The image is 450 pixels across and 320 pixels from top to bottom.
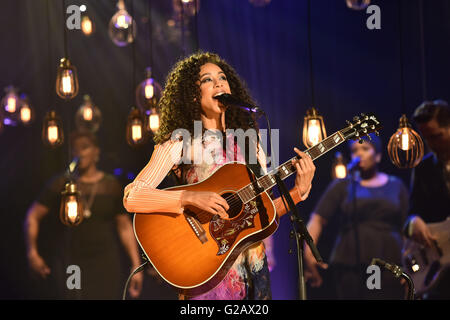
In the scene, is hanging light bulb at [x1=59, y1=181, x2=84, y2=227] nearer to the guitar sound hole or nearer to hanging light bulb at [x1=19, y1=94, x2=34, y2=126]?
hanging light bulb at [x1=19, y1=94, x2=34, y2=126]

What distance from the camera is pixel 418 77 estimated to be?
21.9ft

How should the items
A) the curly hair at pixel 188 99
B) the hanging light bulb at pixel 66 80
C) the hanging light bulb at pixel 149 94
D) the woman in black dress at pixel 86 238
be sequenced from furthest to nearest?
the woman in black dress at pixel 86 238 < the hanging light bulb at pixel 149 94 < the hanging light bulb at pixel 66 80 < the curly hair at pixel 188 99

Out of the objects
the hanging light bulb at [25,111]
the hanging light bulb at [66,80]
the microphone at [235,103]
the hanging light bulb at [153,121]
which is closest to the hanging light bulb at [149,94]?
the hanging light bulb at [153,121]

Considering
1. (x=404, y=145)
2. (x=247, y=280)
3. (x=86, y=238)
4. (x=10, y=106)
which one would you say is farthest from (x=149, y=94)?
(x=247, y=280)

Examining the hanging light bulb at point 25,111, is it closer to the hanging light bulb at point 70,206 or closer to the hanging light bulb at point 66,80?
the hanging light bulb at point 66,80

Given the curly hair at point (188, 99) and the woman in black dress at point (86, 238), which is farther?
the woman in black dress at point (86, 238)

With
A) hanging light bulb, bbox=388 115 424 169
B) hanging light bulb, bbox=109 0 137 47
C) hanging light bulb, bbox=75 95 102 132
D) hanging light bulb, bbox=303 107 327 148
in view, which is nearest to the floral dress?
hanging light bulb, bbox=303 107 327 148

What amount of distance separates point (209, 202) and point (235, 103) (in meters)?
0.51

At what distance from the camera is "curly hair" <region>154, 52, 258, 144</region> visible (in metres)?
3.07

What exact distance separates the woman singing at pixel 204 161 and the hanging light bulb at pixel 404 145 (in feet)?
6.95

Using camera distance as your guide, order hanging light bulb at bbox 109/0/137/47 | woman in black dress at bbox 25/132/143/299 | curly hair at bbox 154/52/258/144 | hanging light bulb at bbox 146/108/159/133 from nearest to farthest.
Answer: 1. curly hair at bbox 154/52/258/144
2. hanging light bulb at bbox 109/0/137/47
3. hanging light bulb at bbox 146/108/159/133
4. woman in black dress at bbox 25/132/143/299

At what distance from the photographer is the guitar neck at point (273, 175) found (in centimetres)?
287

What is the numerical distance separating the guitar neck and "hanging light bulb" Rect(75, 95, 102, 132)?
4.37 meters

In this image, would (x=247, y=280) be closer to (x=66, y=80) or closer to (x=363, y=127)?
(x=363, y=127)
